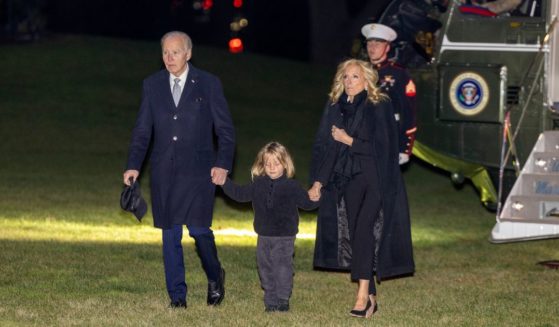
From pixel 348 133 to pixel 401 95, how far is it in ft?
7.30

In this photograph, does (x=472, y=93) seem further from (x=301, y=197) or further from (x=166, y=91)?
(x=166, y=91)

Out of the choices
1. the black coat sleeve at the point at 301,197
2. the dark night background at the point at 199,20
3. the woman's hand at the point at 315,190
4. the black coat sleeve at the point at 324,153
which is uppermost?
the black coat sleeve at the point at 324,153

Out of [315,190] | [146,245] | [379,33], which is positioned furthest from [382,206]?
[146,245]

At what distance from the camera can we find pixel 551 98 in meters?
13.6

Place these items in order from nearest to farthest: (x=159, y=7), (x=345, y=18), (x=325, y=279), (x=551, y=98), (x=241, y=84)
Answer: (x=325, y=279)
(x=551, y=98)
(x=241, y=84)
(x=345, y=18)
(x=159, y=7)

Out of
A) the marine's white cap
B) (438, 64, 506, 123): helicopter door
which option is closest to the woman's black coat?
the marine's white cap

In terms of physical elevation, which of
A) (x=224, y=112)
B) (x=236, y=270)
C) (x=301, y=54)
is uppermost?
(x=224, y=112)

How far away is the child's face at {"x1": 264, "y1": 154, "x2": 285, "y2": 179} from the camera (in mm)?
9406

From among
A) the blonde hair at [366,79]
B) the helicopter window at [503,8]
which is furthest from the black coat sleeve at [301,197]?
the helicopter window at [503,8]

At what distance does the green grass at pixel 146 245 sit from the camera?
966 cm

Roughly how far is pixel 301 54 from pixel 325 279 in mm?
32378

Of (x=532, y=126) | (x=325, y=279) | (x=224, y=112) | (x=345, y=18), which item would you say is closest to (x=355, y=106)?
(x=224, y=112)

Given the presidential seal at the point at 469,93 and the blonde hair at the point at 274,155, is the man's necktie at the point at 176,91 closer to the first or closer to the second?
the blonde hair at the point at 274,155

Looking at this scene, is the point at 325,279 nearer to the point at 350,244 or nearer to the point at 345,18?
the point at 350,244
